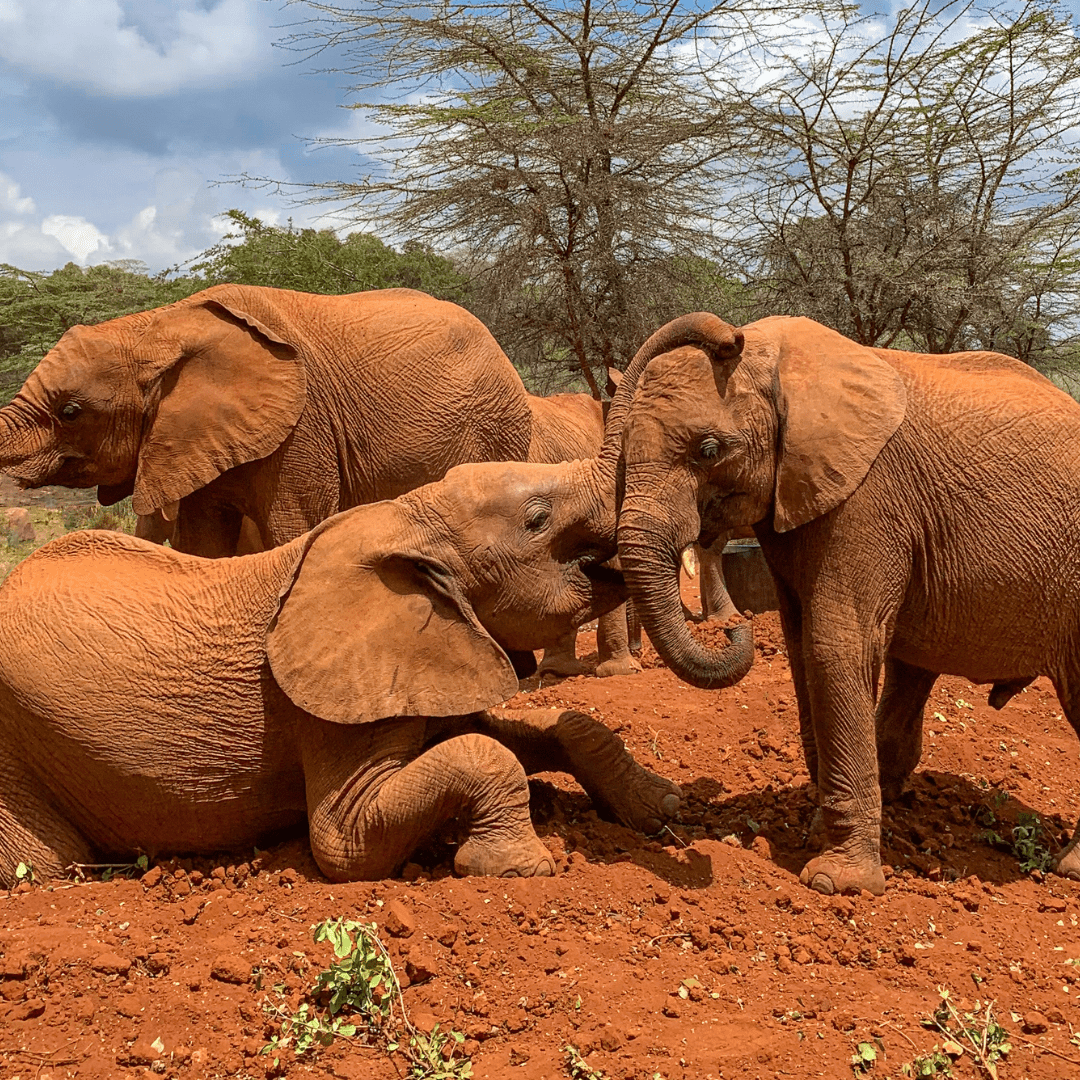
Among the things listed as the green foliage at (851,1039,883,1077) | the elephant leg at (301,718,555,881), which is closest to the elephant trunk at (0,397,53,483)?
the elephant leg at (301,718,555,881)

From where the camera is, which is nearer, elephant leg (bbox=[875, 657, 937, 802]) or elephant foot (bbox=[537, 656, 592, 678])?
elephant leg (bbox=[875, 657, 937, 802])

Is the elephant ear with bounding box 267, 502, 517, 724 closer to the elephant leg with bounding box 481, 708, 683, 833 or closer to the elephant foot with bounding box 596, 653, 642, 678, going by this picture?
the elephant leg with bounding box 481, 708, 683, 833

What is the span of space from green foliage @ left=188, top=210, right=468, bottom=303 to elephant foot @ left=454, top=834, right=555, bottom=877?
13454 mm

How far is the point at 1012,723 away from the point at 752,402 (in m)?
3.40

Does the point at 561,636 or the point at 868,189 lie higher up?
the point at 868,189

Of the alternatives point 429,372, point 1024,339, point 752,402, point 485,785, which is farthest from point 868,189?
point 485,785

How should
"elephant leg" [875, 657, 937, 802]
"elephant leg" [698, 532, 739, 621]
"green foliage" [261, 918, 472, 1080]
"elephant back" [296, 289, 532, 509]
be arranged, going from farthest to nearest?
"elephant leg" [698, 532, 739, 621]
"elephant back" [296, 289, 532, 509]
"elephant leg" [875, 657, 937, 802]
"green foliage" [261, 918, 472, 1080]

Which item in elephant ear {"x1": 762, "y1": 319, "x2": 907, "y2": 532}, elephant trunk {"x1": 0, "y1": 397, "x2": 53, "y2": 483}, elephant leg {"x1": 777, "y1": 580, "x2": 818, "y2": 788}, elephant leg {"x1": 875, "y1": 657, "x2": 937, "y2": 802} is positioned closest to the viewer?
elephant ear {"x1": 762, "y1": 319, "x2": 907, "y2": 532}

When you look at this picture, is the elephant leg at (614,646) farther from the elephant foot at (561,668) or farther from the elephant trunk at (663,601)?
the elephant trunk at (663,601)

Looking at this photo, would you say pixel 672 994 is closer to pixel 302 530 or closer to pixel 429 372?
pixel 302 530

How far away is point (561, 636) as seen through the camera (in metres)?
4.15

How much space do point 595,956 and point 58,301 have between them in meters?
19.7

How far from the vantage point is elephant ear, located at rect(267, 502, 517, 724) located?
12.7 ft

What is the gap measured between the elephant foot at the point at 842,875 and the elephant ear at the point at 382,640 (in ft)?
4.39
